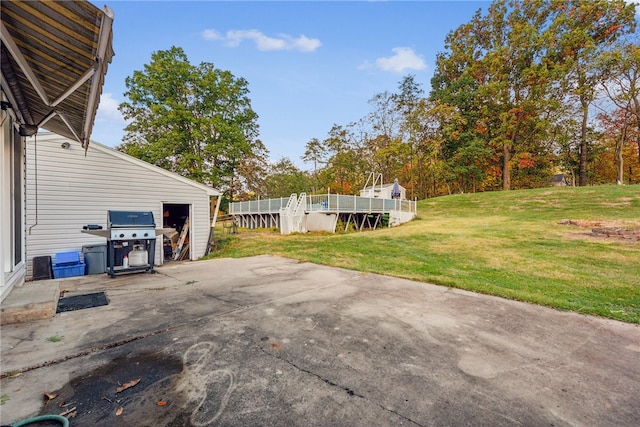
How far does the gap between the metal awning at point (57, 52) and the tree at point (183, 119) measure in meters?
13.7

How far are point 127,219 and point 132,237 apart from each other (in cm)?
40

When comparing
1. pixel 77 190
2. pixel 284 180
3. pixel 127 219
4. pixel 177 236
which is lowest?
pixel 177 236

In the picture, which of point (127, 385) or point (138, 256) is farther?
point (138, 256)

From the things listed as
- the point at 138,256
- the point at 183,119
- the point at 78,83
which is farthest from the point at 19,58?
the point at 183,119

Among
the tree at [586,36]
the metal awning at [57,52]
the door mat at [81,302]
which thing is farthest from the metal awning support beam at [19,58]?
the tree at [586,36]

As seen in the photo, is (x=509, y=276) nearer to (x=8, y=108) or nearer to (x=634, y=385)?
(x=634, y=385)

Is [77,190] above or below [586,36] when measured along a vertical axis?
below

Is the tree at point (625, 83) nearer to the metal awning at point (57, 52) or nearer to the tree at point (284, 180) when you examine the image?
the tree at point (284, 180)

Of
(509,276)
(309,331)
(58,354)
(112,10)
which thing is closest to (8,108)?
(112,10)

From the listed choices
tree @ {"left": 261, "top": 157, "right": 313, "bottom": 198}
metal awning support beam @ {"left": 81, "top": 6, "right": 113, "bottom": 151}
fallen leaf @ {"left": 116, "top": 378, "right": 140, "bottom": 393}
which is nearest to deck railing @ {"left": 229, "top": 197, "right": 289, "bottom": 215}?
tree @ {"left": 261, "top": 157, "right": 313, "bottom": 198}

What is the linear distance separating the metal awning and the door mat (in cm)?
251

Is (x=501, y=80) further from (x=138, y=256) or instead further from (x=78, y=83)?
(x=78, y=83)

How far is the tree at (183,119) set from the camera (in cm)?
1638

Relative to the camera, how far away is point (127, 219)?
566cm
